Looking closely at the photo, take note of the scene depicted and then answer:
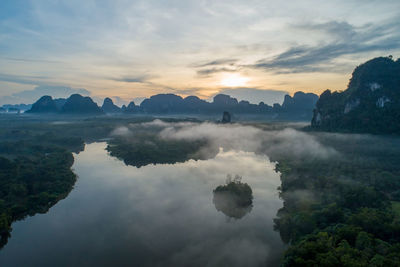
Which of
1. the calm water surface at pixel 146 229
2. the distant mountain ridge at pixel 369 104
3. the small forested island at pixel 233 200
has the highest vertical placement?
the distant mountain ridge at pixel 369 104

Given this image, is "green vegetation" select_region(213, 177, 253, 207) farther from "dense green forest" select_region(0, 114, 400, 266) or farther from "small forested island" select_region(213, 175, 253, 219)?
"dense green forest" select_region(0, 114, 400, 266)

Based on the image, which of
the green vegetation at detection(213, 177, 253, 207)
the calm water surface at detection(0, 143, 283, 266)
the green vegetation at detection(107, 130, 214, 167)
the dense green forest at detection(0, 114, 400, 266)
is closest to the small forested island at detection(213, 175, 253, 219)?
the green vegetation at detection(213, 177, 253, 207)

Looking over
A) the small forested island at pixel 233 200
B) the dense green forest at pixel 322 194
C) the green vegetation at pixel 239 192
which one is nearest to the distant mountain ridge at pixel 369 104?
the dense green forest at pixel 322 194

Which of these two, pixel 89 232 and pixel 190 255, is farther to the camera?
pixel 89 232

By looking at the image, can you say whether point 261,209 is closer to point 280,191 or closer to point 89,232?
point 280,191

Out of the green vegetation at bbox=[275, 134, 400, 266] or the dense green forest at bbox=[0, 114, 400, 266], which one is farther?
the dense green forest at bbox=[0, 114, 400, 266]

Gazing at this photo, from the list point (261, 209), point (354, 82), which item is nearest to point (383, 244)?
point (261, 209)

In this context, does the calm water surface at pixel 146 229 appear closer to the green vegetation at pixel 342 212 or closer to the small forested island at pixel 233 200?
the small forested island at pixel 233 200
